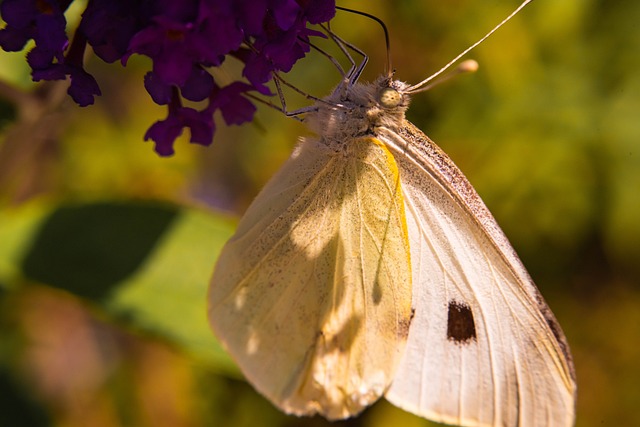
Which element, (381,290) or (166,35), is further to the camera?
(381,290)

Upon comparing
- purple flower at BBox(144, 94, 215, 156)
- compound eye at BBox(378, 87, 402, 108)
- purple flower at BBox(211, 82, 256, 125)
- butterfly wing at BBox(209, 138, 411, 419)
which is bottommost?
butterfly wing at BBox(209, 138, 411, 419)

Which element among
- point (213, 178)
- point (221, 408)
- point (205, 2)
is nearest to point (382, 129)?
point (205, 2)

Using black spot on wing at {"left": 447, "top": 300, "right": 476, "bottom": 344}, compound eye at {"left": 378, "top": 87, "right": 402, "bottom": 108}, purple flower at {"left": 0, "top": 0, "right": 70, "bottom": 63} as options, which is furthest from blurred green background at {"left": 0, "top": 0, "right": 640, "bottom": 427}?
purple flower at {"left": 0, "top": 0, "right": 70, "bottom": 63}

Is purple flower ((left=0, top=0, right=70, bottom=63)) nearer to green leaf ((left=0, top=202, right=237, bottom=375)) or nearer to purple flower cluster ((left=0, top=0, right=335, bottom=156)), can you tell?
purple flower cluster ((left=0, top=0, right=335, bottom=156))

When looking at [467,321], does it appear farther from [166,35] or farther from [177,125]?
[166,35]

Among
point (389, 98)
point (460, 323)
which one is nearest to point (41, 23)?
point (389, 98)

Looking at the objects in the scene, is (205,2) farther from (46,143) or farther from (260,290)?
(46,143)
